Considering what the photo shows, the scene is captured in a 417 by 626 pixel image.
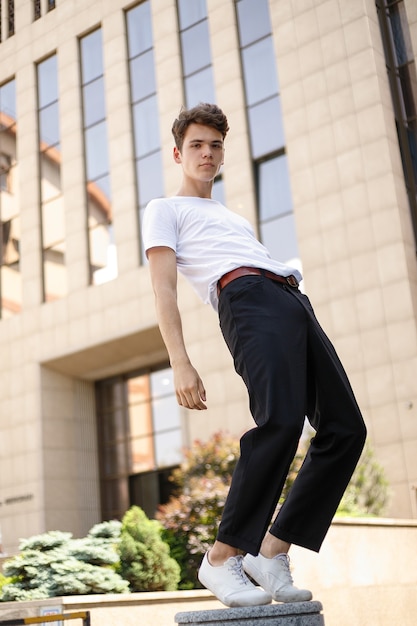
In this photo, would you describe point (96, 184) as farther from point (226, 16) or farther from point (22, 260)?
point (226, 16)

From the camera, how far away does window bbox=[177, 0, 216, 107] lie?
21.3 metres

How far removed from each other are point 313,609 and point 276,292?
3.94 ft

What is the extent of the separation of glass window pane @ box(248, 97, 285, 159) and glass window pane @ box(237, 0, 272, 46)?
1981 millimetres

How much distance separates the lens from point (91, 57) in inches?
960

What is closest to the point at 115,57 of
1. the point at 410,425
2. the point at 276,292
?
the point at 410,425

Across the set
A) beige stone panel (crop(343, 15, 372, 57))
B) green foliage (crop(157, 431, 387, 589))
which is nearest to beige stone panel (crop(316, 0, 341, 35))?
beige stone panel (crop(343, 15, 372, 57))

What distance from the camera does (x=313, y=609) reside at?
2.88 metres

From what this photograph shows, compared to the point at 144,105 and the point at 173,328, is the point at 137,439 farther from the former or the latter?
the point at 173,328

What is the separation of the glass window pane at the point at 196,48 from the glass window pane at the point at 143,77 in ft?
3.83

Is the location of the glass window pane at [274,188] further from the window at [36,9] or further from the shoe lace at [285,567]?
the shoe lace at [285,567]

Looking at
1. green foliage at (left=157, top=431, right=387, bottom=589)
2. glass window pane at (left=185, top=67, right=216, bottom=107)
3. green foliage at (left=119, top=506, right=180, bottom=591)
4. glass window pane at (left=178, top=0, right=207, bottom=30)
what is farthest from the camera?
glass window pane at (left=178, top=0, right=207, bottom=30)

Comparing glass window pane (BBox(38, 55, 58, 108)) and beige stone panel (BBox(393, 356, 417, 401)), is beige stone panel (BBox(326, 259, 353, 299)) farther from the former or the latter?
glass window pane (BBox(38, 55, 58, 108))

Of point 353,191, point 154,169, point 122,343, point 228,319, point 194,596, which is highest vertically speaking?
point 154,169

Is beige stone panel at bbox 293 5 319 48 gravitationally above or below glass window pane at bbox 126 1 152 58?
below
